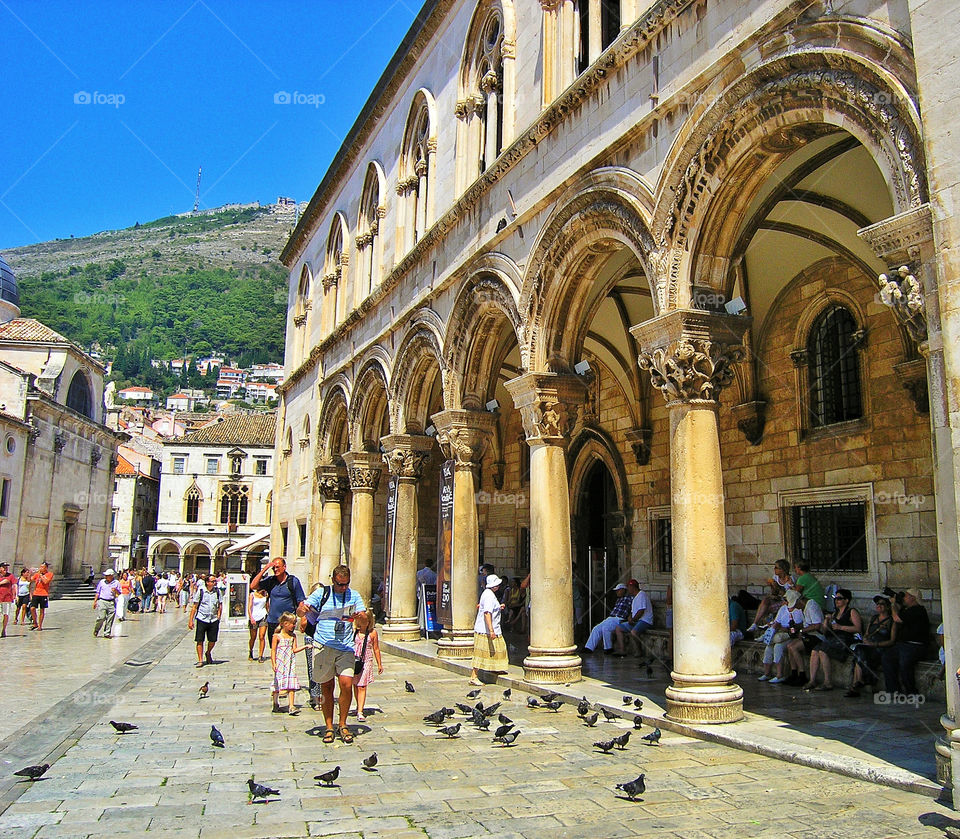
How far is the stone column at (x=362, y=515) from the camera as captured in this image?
19.1m

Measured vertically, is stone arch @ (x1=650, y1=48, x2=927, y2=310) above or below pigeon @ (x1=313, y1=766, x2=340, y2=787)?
above

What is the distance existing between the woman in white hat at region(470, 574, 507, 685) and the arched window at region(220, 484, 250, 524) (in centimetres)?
5284

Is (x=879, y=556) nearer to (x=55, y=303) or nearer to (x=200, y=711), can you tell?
(x=200, y=711)

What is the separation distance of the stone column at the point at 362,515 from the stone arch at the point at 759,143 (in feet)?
39.7

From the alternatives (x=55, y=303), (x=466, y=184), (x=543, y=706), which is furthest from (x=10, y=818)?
A: (x=55, y=303)

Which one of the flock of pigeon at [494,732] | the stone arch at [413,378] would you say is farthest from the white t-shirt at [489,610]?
the stone arch at [413,378]

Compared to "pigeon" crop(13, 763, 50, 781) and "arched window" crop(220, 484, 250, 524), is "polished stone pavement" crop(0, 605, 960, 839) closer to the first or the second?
"pigeon" crop(13, 763, 50, 781)

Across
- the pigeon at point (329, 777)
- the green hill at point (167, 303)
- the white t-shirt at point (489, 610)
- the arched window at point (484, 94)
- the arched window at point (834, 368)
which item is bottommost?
the pigeon at point (329, 777)

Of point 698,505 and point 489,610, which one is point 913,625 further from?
point 489,610

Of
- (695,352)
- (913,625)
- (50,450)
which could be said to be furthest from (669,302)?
(50,450)

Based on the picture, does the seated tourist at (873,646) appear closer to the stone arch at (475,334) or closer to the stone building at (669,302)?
the stone building at (669,302)

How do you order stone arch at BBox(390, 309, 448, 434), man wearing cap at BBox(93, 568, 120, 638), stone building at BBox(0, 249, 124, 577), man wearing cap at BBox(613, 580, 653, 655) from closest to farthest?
man wearing cap at BBox(613, 580, 653, 655) < stone arch at BBox(390, 309, 448, 434) < man wearing cap at BBox(93, 568, 120, 638) < stone building at BBox(0, 249, 124, 577)

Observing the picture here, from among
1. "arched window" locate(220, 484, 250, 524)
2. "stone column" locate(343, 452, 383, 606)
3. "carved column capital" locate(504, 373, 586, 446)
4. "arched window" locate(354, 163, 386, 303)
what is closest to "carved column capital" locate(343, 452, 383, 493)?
"stone column" locate(343, 452, 383, 606)

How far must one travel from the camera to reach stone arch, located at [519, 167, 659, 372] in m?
9.64
